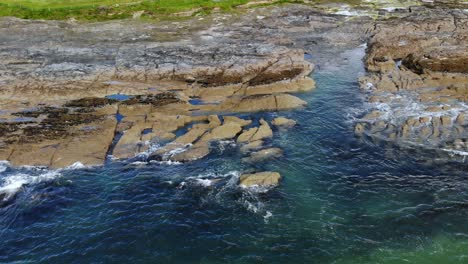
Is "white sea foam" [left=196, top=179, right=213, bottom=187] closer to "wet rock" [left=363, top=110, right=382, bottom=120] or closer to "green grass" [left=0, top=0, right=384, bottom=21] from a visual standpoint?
"wet rock" [left=363, top=110, right=382, bottom=120]

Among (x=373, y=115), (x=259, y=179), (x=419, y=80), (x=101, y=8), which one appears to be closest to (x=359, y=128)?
(x=373, y=115)

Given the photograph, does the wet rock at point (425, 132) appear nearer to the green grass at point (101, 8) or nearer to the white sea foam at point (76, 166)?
the white sea foam at point (76, 166)

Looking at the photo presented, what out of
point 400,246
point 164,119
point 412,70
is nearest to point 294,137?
point 164,119

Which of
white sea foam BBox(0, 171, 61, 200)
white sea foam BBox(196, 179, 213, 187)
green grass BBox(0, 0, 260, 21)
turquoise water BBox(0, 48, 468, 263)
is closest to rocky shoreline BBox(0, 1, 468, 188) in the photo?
white sea foam BBox(0, 171, 61, 200)

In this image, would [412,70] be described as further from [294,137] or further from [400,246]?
[400,246]

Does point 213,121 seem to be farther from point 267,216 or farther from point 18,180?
point 18,180
